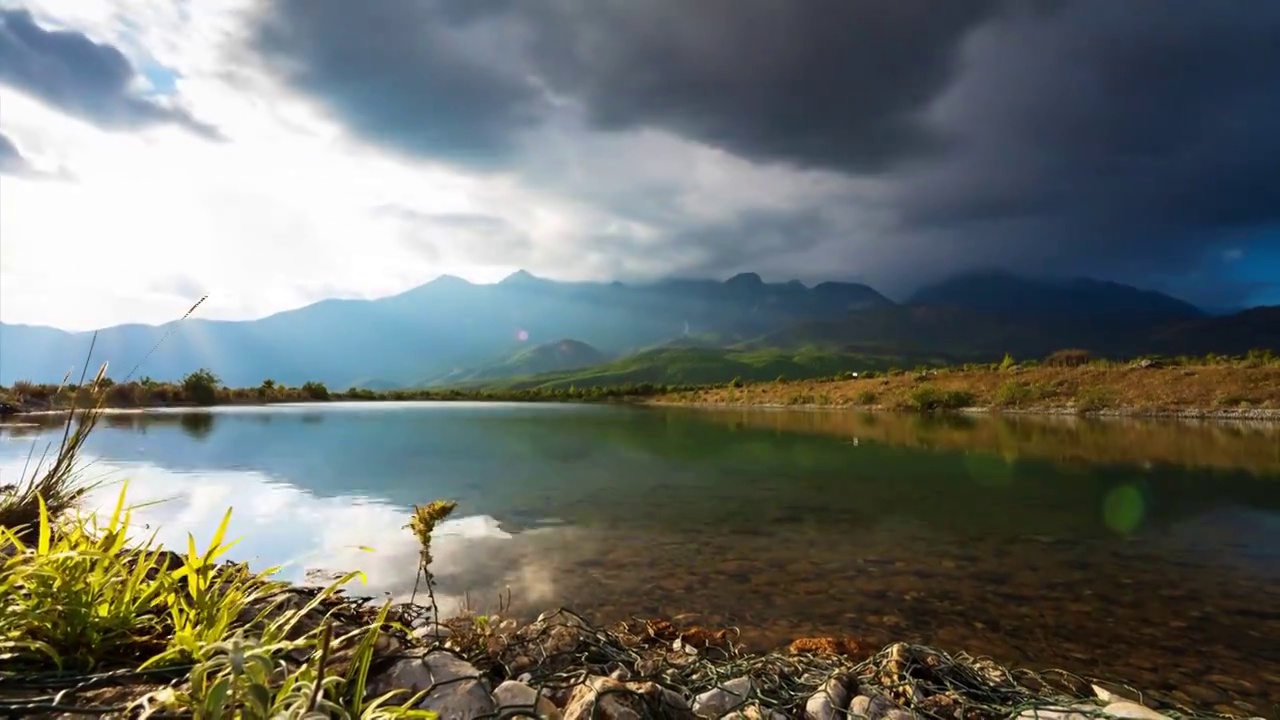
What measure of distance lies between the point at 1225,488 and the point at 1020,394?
40.0 meters

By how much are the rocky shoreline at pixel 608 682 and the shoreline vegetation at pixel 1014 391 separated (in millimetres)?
30416

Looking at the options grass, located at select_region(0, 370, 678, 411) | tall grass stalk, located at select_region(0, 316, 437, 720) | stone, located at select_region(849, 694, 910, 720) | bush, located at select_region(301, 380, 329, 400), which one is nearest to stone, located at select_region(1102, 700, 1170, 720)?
stone, located at select_region(849, 694, 910, 720)

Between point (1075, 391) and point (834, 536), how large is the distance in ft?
163

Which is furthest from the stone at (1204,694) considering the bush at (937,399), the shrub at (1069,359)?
the shrub at (1069,359)

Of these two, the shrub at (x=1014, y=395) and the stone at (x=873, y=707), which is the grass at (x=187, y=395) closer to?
the stone at (x=873, y=707)

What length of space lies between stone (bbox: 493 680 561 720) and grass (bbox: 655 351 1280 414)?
52.9m

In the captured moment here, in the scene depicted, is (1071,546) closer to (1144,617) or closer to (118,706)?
(1144,617)

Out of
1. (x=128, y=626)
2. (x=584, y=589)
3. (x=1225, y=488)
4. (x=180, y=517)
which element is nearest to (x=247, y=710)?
(x=128, y=626)

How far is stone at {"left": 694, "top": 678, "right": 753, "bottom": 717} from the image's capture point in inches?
154

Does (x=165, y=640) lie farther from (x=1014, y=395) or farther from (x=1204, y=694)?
(x=1014, y=395)

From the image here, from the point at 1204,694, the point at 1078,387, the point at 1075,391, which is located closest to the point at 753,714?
the point at 1204,694

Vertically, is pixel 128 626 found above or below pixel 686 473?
above

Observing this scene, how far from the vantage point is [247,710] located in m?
2.33

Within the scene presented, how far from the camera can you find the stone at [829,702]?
4012mm
